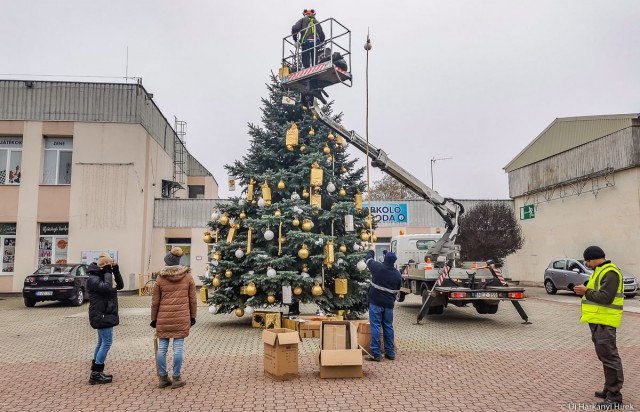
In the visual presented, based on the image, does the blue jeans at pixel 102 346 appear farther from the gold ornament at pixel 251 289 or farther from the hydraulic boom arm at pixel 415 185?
the hydraulic boom arm at pixel 415 185

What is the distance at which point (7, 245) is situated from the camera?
885 inches

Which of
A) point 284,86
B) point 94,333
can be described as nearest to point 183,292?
point 94,333

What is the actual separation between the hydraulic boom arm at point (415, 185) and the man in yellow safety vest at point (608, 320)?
7594 millimetres

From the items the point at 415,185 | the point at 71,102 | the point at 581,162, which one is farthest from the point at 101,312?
the point at 581,162

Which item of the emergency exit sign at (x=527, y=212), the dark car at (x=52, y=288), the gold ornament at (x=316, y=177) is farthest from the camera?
the emergency exit sign at (x=527, y=212)

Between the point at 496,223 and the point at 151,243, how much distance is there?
17487mm

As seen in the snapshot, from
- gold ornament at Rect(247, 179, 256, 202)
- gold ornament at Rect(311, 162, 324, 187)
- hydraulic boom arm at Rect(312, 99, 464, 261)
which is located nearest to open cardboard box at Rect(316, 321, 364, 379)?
gold ornament at Rect(311, 162, 324, 187)

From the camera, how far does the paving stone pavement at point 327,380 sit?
5.66 metres

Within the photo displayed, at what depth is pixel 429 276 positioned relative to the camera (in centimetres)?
1293

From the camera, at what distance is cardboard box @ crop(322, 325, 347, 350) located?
7.19 m

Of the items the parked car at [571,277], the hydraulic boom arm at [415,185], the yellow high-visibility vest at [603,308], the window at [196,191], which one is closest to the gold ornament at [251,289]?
the hydraulic boom arm at [415,185]

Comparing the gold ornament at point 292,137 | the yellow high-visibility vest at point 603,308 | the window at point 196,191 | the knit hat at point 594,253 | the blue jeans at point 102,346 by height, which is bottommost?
the blue jeans at point 102,346

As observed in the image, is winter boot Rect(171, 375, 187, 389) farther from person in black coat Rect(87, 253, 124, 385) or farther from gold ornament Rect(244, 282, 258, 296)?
gold ornament Rect(244, 282, 258, 296)

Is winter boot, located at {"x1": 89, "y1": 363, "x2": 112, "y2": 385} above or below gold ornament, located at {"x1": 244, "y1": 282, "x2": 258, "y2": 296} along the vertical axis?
below
